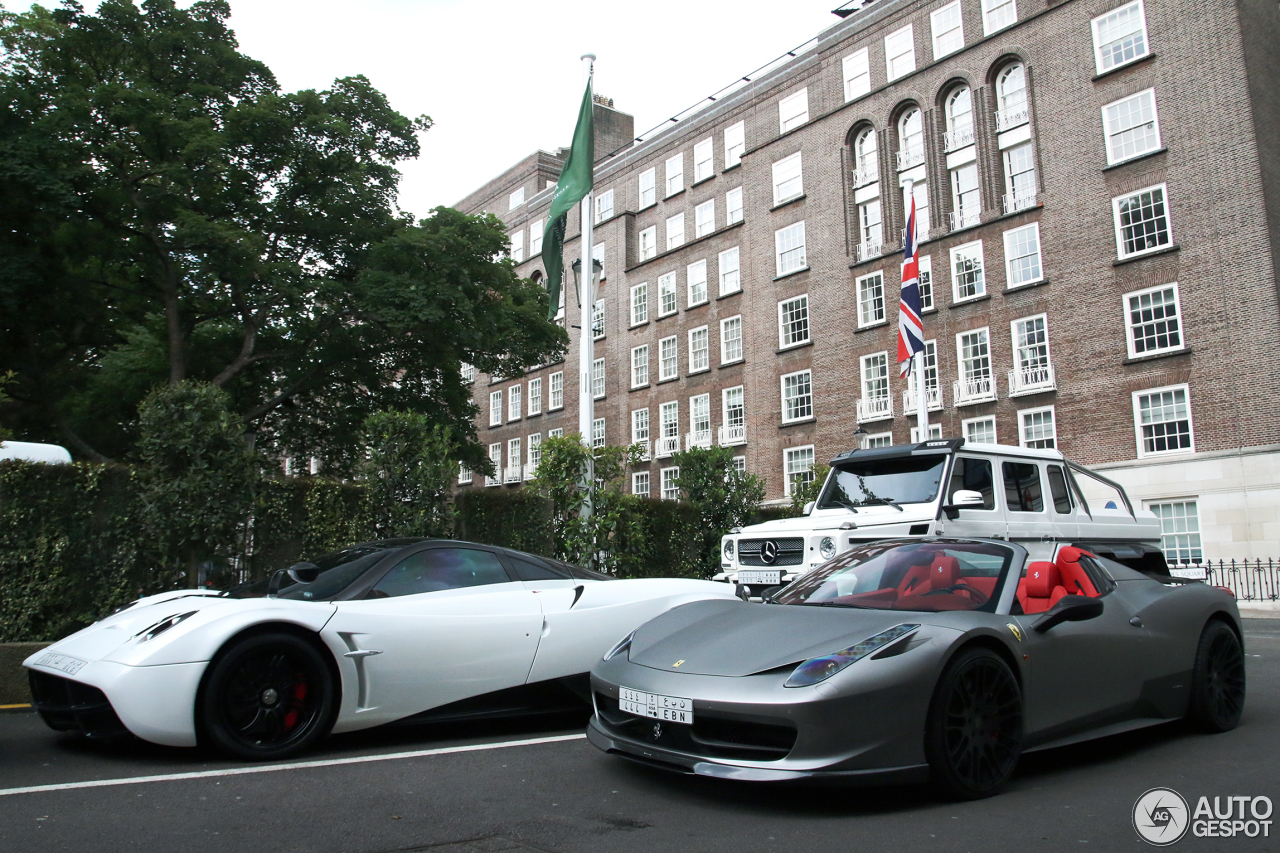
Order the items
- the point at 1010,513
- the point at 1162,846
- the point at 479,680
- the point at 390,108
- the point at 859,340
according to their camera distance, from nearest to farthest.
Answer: the point at 1162,846 → the point at 479,680 → the point at 1010,513 → the point at 390,108 → the point at 859,340

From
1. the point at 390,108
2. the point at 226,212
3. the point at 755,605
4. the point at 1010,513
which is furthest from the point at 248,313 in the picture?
the point at 755,605

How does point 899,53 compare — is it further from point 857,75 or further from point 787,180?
point 787,180

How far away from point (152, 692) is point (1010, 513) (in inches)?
348

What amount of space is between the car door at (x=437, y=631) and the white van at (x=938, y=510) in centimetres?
407

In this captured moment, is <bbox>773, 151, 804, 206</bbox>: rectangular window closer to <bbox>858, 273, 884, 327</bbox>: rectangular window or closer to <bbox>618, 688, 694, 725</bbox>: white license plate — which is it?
<bbox>858, 273, 884, 327</bbox>: rectangular window

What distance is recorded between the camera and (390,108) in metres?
25.4

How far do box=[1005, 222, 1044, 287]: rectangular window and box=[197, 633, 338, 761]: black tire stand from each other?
90.8ft

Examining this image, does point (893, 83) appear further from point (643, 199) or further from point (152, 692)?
point (152, 692)

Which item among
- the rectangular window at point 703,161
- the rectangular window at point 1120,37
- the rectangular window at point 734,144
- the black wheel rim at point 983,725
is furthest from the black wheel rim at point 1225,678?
the rectangular window at point 703,161

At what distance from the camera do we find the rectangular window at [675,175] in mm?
43781

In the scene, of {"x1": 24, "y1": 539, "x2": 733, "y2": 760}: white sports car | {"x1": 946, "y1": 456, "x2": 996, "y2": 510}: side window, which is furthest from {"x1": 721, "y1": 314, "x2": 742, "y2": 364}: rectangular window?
{"x1": 24, "y1": 539, "x2": 733, "y2": 760}: white sports car

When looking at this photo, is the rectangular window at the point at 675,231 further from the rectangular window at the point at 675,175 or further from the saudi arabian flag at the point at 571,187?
A: the saudi arabian flag at the point at 571,187

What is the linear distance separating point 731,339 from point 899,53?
1250 cm

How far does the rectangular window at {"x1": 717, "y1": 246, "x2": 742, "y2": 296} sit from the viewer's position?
39.5m
